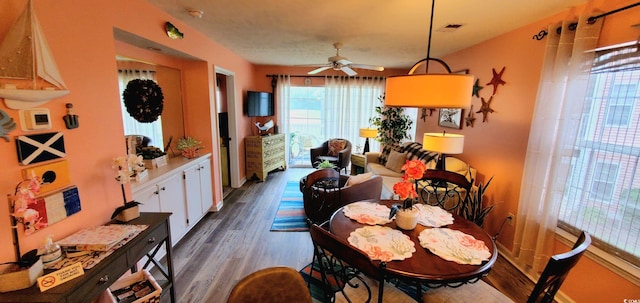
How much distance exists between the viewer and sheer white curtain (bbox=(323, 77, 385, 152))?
18.6 feet

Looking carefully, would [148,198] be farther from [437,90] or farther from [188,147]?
[437,90]

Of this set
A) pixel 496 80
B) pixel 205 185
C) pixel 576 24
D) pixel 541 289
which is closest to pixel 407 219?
pixel 541 289

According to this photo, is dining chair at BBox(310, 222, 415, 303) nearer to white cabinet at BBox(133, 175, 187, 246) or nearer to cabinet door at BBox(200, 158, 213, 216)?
white cabinet at BBox(133, 175, 187, 246)

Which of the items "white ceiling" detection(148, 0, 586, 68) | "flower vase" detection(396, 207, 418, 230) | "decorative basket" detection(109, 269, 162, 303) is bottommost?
"decorative basket" detection(109, 269, 162, 303)

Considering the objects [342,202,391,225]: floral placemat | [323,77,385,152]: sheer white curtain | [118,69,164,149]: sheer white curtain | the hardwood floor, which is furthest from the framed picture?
[118,69,164,149]: sheer white curtain

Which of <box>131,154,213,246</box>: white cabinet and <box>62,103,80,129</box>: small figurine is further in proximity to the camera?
<box>131,154,213,246</box>: white cabinet

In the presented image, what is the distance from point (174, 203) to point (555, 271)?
9.74ft

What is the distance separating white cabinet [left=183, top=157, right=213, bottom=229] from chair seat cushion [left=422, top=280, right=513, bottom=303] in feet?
8.46

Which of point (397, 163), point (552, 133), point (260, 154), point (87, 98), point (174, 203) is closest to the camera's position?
point (87, 98)

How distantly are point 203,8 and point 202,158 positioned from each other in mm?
1736

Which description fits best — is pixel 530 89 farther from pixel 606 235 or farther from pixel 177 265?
pixel 177 265

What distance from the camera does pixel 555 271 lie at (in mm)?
1067

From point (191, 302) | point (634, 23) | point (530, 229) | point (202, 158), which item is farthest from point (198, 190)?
point (634, 23)

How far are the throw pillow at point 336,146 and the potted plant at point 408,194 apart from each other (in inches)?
152
